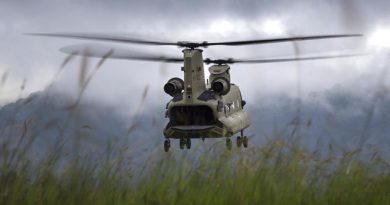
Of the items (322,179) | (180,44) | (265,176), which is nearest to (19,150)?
(265,176)

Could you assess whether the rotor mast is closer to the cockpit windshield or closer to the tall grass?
the cockpit windshield

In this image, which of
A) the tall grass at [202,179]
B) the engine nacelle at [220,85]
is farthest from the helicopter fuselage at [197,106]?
the tall grass at [202,179]

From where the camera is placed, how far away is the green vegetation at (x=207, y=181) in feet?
17.5

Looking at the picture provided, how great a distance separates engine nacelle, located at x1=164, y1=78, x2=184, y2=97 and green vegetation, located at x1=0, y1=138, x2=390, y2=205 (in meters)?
15.5

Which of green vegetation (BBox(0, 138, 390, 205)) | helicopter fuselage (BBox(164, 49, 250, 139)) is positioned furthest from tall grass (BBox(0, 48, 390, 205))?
helicopter fuselage (BBox(164, 49, 250, 139))

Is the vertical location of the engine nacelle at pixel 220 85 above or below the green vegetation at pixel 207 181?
above

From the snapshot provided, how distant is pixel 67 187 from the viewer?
5.59m

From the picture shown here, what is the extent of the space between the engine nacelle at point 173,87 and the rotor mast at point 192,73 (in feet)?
1.82

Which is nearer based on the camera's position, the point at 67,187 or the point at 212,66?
the point at 67,187

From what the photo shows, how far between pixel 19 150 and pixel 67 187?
2.38 feet

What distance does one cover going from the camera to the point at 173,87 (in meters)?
22.5

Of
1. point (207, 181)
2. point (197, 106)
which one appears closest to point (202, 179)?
point (207, 181)

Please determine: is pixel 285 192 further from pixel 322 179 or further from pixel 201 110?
pixel 201 110

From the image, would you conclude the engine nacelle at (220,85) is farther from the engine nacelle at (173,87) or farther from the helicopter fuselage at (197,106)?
the engine nacelle at (173,87)
